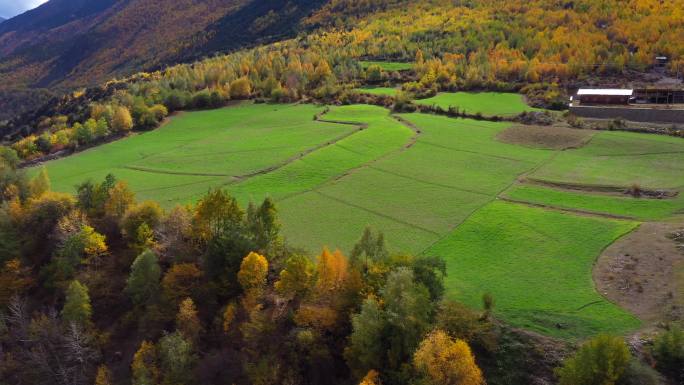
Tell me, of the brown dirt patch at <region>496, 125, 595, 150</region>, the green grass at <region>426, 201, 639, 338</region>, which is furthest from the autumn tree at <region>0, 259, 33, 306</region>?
the brown dirt patch at <region>496, 125, 595, 150</region>

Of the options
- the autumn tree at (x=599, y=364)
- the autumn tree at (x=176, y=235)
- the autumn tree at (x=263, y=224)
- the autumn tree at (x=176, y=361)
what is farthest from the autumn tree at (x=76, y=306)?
the autumn tree at (x=599, y=364)

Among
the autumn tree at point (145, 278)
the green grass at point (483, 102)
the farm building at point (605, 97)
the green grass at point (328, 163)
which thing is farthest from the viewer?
the green grass at point (483, 102)

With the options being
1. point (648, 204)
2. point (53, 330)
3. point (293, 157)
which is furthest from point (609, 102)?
point (53, 330)

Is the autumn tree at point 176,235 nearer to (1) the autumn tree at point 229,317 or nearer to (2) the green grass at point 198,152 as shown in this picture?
(1) the autumn tree at point 229,317

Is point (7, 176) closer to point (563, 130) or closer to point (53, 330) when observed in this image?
point (53, 330)

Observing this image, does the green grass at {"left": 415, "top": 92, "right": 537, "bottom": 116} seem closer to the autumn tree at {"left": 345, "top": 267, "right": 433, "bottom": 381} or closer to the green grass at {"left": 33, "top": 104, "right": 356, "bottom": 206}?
the green grass at {"left": 33, "top": 104, "right": 356, "bottom": 206}

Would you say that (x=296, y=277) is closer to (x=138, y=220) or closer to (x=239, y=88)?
(x=138, y=220)
